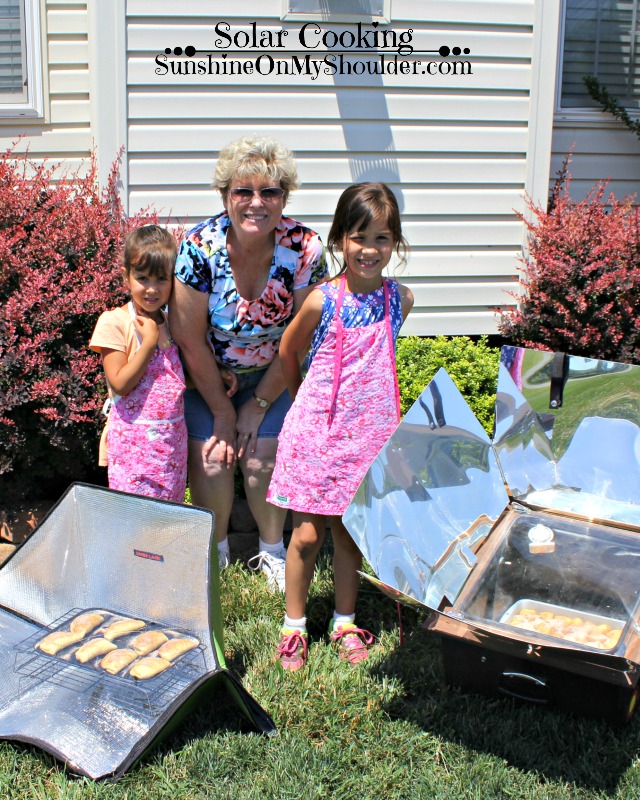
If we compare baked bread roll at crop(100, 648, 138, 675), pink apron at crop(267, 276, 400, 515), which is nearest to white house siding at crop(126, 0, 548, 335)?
pink apron at crop(267, 276, 400, 515)

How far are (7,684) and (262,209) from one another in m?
1.75

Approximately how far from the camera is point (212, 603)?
2586mm

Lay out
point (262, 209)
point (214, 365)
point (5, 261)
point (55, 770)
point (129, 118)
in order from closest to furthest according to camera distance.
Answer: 1. point (55, 770)
2. point (262, 209)
3. point (214, 365)
4. point (5, 261)
5. point (129, 118)

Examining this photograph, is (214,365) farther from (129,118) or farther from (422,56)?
(422,56)

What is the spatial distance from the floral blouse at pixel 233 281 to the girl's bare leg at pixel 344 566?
0.78 meters

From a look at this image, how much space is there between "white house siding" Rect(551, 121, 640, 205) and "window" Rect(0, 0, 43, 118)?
3435 mm

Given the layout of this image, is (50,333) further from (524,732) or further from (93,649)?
(524,732)

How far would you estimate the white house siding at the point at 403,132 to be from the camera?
474cm

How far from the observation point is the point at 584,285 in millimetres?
4672

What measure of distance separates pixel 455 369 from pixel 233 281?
1.86m

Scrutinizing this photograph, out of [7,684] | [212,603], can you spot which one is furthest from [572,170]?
[7,684]

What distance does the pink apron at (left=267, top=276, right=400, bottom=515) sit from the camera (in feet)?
9.22

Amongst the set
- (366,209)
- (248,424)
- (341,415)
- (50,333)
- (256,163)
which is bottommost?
(248,424)

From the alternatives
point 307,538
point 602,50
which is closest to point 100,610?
point 307,538
